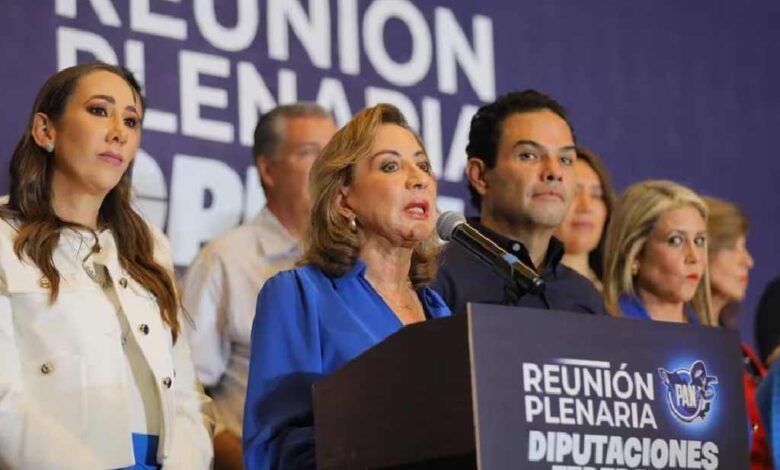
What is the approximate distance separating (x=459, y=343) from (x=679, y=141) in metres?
3.70

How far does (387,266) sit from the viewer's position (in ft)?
11.2

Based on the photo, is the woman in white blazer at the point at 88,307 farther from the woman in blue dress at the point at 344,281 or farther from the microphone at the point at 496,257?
the microphone at the point at 496,257

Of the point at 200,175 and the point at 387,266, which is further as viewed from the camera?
the point at 200,175

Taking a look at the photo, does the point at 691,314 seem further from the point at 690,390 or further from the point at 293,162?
the point at 690,390

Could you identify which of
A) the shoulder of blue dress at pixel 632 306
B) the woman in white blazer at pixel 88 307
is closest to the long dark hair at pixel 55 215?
the woman in white blazer at pixel 88 307

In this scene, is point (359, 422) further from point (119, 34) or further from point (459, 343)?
point (119, 34)

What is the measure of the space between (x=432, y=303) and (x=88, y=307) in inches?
28.6

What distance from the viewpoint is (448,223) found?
3059 mm

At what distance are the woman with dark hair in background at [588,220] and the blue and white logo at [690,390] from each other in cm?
222

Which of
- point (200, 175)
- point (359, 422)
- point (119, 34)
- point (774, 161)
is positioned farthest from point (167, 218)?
point (774, 161)

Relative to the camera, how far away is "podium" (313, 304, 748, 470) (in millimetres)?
2480

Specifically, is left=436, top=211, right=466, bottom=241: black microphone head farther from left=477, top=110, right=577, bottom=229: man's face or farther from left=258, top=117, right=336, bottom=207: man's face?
left=258, top=117, right=336, bottom=207: man's face

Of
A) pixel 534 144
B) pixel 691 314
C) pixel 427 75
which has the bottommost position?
pixel 691 314

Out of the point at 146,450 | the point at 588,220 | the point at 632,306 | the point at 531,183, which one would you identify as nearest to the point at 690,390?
the point at 146,450
